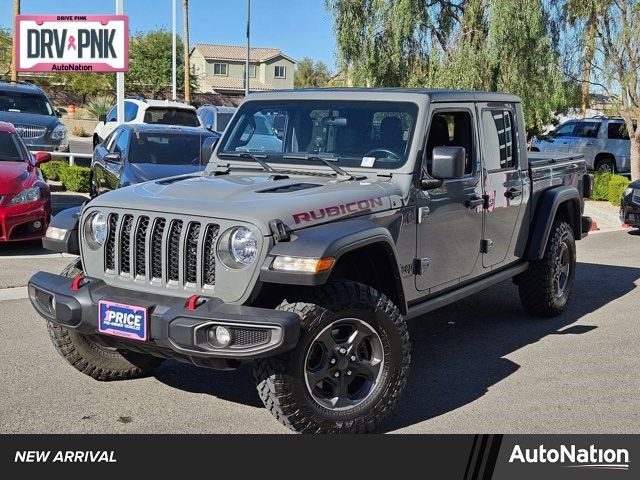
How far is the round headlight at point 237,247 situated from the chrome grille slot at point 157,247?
0.40 m

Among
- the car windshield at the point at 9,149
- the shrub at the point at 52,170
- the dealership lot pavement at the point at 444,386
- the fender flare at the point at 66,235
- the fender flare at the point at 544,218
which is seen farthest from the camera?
the shrub at the point at 52,170

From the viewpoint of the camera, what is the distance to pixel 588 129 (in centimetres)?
2338

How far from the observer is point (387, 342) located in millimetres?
4750

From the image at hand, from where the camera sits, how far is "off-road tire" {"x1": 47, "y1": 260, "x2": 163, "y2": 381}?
17.2ft

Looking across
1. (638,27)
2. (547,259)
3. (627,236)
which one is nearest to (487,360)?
(547,259)

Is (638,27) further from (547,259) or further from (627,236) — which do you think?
(547,259)

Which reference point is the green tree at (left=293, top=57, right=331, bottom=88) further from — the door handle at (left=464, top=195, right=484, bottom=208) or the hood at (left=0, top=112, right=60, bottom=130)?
the door handle at (left=464, top=195, right=484, bottom=208)

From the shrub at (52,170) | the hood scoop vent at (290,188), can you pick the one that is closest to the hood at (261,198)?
the hood scoop vent at (290,188)

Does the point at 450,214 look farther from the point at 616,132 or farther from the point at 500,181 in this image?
the point at 616,132

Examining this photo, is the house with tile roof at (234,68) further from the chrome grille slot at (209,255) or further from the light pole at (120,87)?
the chrome grille slot at (209,255)

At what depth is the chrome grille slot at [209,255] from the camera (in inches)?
176

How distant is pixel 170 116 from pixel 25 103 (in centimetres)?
310

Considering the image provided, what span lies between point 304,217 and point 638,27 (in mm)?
15252

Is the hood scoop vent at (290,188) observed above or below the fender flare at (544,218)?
above
